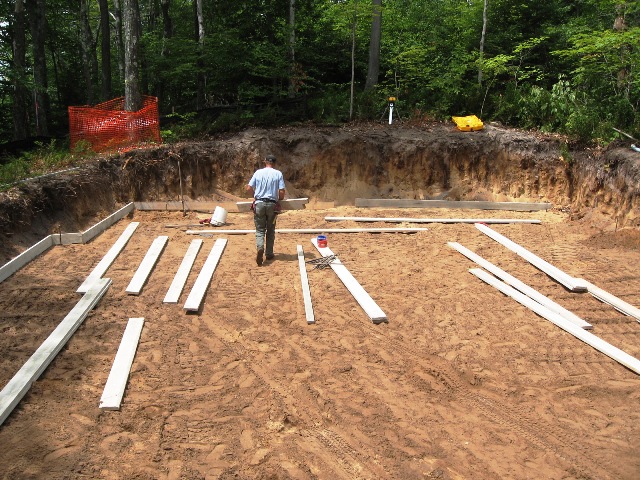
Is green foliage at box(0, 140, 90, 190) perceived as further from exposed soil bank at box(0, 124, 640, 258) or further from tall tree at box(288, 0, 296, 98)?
tall tree at box(288, 0, 296, 98)

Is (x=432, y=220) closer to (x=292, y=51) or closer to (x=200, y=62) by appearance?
(x=292, y=51)

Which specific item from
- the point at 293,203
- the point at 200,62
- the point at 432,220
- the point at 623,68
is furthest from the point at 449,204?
the point at 200,62

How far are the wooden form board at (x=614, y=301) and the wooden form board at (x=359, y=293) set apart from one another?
3.37 meters

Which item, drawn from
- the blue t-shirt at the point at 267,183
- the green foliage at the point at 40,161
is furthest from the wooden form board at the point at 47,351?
the green foliage at the point at 40,161

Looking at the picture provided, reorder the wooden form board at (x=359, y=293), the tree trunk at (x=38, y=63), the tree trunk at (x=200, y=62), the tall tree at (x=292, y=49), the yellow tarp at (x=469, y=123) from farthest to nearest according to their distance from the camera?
the tree trunk at (x=38, y=63) < the tree trunk at (x=200, y=62) < the tall tree at (x=292, y=49) < the yellow tarp at (x=469, y=123) < the wooden form board at (x=359, y=293)

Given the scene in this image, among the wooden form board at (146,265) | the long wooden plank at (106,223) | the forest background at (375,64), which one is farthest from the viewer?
the forest background at (375,64)

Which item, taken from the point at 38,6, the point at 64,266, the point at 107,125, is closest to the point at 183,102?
the point at 38,6

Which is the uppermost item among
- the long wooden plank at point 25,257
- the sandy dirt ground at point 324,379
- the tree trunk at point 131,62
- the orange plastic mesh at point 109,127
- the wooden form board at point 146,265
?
the tree trunk at point 131,62

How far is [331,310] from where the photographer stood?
21.9 feet

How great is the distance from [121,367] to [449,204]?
936 cm

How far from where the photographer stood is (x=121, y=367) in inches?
197

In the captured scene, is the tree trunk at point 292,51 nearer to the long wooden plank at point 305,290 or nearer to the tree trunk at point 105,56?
the tree trunk at point 105,56

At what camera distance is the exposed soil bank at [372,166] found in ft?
38.2

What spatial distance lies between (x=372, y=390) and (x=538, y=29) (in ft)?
50.9
